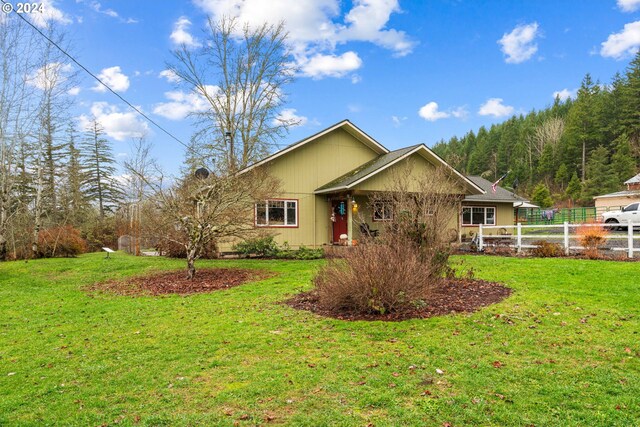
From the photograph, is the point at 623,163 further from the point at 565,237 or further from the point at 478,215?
the point at 565,237

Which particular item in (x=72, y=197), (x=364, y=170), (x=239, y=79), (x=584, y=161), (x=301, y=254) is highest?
(x=239, y=79)

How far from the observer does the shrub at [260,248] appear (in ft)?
55.0

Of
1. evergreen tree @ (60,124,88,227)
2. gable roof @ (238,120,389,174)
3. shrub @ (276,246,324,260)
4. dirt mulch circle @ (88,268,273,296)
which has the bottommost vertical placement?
dirt mulch circle @ (88,268,273,296)

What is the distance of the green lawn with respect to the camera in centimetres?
342

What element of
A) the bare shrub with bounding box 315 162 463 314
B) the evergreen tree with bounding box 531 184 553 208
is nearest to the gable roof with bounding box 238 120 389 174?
the bare shrub with bounding box 315 162 463 314

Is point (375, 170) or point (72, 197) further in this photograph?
point (72, 197)

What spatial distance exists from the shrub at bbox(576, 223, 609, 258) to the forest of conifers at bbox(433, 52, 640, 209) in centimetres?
2568

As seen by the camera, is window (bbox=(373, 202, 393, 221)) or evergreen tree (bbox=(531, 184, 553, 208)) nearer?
window (bbox=(373, 202, 393, 221))

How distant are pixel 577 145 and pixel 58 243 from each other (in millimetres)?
66254

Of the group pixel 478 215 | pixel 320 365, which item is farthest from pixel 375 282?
pixel 478 215

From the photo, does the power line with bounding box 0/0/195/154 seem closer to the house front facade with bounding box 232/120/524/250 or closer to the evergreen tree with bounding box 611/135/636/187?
the house front facade with bounding box 232/120/524/250

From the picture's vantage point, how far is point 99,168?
38875 mm

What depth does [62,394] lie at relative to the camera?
13.0ft

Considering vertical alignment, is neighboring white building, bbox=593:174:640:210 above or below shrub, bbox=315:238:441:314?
above
